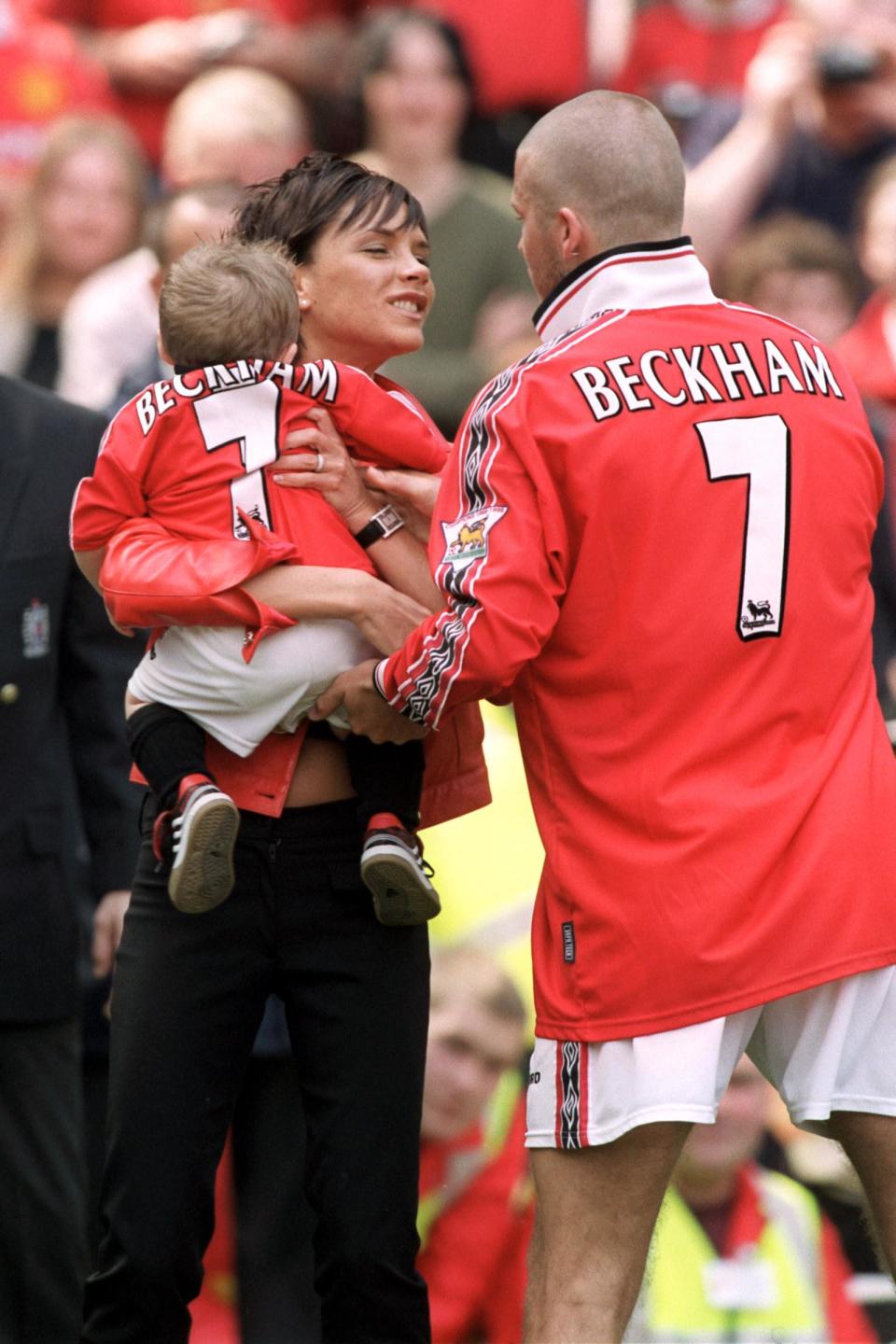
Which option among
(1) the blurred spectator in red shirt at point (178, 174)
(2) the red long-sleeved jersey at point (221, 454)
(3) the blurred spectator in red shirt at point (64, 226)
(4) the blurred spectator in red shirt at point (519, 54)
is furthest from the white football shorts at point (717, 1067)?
(4) the blurred spectator in red shirt at point (519, 54)

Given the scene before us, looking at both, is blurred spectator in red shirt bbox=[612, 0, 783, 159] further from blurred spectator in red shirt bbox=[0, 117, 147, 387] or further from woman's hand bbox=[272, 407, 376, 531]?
woman's hand bbox=[272, 407, 376, 531]

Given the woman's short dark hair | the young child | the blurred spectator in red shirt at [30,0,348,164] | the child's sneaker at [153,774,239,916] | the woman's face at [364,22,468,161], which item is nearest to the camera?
the child's sneaker at [153,774,239,916]

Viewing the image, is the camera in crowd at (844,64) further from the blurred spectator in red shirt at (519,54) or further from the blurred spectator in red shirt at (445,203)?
the blurred spectator in red shirt at (445,203)

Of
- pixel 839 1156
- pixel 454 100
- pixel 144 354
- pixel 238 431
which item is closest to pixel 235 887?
pixel 238 431

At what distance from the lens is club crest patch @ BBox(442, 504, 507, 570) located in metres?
3.25

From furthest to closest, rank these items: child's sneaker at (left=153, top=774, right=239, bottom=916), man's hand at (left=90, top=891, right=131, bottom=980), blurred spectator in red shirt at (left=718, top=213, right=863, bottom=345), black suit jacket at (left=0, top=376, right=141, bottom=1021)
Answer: blurred spectator in red shirt at (left=718, top=213, right=863, bottom=345) → man's hand at (left=90, top=891, right=131, bottom=980) → black suit jacket at (left=0, top=376, right=141, bottom=1021) → child's sneaker at (left=153, top=774, right=239, bottom=916)

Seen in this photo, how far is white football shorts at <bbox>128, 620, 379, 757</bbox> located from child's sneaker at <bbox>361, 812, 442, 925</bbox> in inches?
7.4

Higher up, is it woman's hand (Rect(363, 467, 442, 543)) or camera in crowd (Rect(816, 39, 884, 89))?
camera in crowd (Rect(816, 39, 884, 89))

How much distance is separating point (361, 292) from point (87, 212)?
127 inches

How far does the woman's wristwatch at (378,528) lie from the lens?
11.5 ft

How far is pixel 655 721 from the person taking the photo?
10.9 feet

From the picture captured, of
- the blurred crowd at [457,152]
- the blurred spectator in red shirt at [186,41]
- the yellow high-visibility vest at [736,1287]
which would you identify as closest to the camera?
the yellow high-visibility vest at [736,1287]

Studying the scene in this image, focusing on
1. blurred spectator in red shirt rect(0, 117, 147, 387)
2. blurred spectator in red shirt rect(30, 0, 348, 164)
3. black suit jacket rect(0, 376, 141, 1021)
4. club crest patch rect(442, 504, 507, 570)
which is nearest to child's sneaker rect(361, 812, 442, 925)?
club crest patch rect(442, 504, 507, 570)

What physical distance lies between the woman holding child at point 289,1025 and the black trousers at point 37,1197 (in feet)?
2.93
